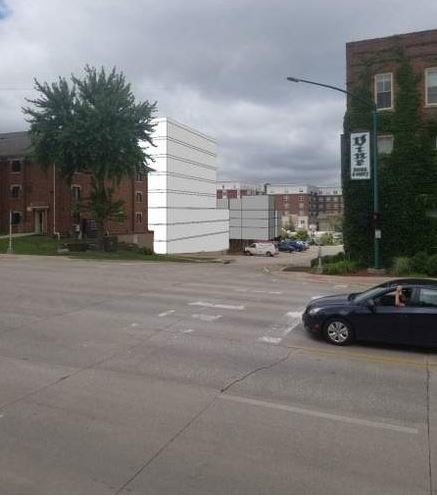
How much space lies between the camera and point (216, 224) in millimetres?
82562

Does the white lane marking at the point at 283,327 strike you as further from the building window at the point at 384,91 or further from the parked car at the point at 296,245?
the parked car at the point at 296,245

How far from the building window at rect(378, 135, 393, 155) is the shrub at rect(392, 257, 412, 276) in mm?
6153

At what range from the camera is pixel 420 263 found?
2650 centimetres

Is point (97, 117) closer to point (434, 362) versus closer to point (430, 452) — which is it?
point (434, 362)

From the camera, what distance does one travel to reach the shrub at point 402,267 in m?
26.0

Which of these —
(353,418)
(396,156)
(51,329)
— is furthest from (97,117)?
(353,418)

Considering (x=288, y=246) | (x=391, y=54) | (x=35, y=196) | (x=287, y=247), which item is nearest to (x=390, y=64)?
(x=391, y=54)

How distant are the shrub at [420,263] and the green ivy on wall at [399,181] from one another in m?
1.50

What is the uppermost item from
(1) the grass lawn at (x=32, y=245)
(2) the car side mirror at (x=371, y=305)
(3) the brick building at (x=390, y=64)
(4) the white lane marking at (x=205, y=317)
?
(3) the brick building at (x=390, y=64)

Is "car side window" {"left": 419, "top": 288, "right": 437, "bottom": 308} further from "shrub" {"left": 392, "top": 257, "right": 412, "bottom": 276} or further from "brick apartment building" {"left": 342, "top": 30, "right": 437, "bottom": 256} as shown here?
"brick apartment building" {"left": 342, "top": 30, "right": 437, "bottom": 256}

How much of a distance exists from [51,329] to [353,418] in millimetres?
7052

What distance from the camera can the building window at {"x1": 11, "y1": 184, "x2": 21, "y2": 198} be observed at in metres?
53.4

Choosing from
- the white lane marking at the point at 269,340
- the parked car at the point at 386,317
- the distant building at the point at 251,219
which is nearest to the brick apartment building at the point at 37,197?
the distant building at the point at 251,219

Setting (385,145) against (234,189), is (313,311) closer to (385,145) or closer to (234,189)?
(385,145)
